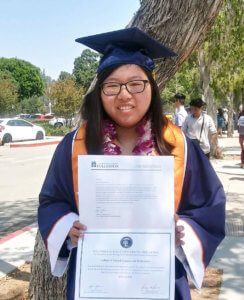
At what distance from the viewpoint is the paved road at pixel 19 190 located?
6.60m

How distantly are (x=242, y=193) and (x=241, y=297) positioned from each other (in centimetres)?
477

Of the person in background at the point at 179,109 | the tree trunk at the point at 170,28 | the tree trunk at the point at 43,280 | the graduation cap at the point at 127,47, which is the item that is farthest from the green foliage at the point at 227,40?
the graduation cap at the point at 127,47

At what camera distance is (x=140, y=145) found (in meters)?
A: 2.03

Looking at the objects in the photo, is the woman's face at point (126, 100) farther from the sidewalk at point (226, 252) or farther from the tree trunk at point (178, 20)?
the sidewalk at point (226, 252)

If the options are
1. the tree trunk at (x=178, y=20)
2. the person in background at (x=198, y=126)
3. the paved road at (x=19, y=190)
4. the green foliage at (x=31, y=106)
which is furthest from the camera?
the green foliage at (x=31, y=106)

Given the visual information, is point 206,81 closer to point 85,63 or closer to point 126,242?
point 126,242

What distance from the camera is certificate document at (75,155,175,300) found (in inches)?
69.2

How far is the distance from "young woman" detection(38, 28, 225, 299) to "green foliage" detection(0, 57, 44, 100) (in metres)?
77.6

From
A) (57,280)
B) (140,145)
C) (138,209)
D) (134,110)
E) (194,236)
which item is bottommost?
(57,280)

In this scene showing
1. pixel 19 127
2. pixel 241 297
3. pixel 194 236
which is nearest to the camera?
pixel 194 236

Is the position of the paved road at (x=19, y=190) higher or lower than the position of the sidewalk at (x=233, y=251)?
lower

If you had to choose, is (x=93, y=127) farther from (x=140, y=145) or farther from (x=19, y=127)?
(x=19, y=127)

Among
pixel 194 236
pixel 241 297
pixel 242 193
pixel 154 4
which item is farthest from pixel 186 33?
pixel 242 193

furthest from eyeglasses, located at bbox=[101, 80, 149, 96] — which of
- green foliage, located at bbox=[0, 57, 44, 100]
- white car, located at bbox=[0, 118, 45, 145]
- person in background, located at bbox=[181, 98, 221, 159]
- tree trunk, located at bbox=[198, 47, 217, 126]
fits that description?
green foliage, located at bbox=[0, 57, 44, 100]
